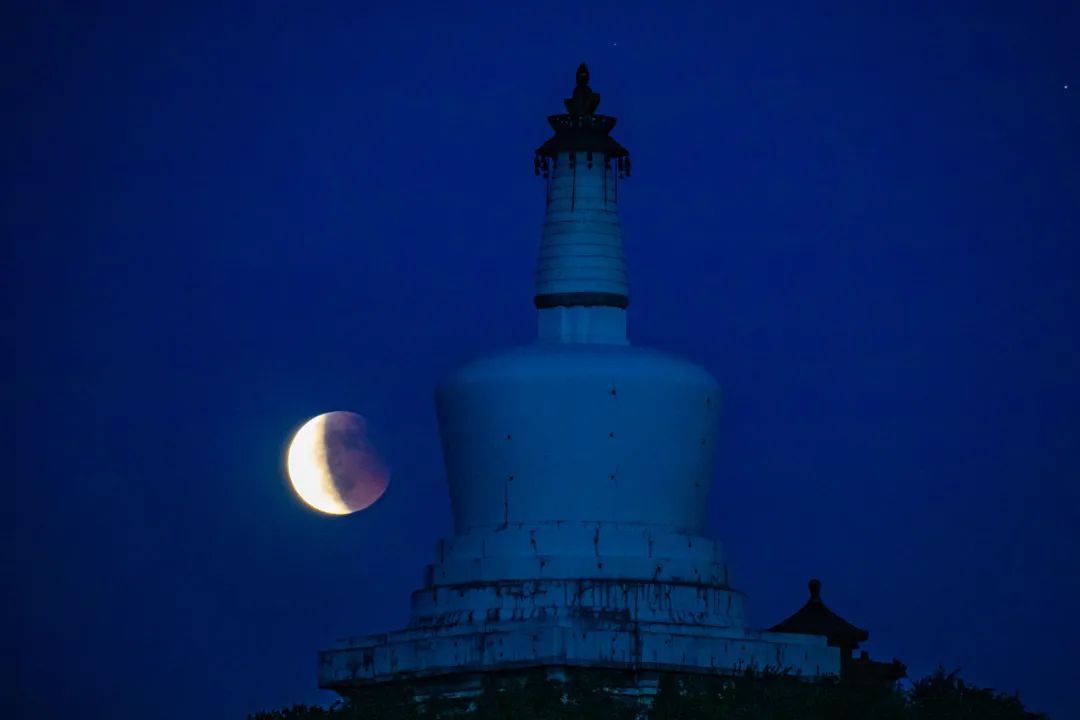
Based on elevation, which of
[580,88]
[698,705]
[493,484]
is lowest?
[698,705]

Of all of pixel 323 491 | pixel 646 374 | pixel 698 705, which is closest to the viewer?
pixel 698 705

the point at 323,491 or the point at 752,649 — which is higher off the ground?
the point at 323,491

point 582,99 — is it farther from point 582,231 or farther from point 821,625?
point 821,625

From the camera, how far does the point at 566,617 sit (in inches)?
1890

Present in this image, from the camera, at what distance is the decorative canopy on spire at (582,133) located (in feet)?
168

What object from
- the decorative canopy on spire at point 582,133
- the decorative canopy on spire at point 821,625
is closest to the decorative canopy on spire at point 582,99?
the decorative canopy on spire at point 582,133

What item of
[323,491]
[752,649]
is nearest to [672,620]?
[752,649]

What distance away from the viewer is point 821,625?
52625 millimetres

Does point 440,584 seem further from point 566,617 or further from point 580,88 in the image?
point 580,88

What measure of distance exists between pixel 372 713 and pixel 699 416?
6504 millimetres

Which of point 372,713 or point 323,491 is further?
point 323,491

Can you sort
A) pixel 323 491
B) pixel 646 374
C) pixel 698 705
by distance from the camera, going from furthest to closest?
pixel 323 491 < pixel 646 374 < pixel 698 705

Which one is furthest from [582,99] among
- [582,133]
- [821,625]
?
[821,625]

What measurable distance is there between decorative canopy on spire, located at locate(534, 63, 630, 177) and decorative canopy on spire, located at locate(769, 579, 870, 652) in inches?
273
